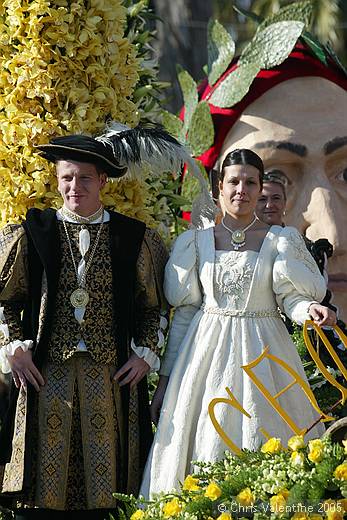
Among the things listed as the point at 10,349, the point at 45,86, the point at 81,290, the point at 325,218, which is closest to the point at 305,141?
the point at 325,218

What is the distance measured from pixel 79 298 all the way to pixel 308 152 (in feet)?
8.72

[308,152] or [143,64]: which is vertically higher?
[143,64]

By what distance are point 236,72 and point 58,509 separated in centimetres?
333

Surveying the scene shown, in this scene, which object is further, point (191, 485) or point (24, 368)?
point (24, 368)

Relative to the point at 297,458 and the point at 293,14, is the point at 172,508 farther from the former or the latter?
the point at 293,14

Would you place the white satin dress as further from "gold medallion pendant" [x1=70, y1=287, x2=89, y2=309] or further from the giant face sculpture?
the giant face sculpture

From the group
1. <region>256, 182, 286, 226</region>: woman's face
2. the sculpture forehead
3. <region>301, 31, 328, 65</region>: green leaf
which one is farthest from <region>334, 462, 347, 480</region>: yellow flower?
<region>301, 31, 328, 65</region>: green leaf

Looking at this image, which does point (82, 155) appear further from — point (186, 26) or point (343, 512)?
point (186, 26)

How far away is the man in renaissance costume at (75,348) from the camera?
14.1 ft

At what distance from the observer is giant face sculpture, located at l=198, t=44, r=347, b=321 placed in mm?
6559

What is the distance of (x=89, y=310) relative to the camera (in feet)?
14.2

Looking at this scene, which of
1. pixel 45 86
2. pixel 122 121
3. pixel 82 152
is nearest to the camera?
pixel 82 152

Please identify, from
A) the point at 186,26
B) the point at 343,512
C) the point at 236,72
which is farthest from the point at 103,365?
the point at 186,26

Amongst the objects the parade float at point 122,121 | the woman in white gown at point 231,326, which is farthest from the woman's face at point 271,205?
the woman in white gown at point 231,326
